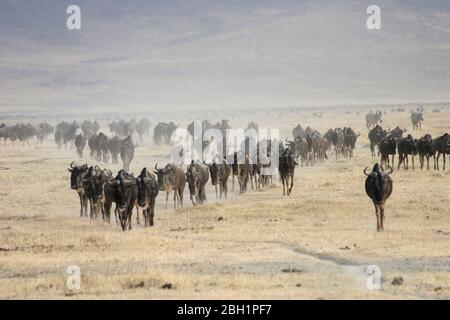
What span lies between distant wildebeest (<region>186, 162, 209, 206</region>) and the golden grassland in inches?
32.0

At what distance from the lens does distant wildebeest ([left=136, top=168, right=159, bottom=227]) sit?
22312 mm

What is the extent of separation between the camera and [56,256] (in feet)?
60.0

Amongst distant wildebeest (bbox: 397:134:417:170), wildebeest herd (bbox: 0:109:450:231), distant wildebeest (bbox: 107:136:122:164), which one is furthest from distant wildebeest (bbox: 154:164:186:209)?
distant wildebeest (bbox: 107:136:122:164)

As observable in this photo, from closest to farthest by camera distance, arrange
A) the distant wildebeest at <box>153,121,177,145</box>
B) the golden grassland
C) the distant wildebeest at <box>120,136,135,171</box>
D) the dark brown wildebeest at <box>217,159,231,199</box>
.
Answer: the golden grassland → the dark brown wildebeest at <box>217,159,231,199</box> → the distant wildebeest at <box>120,136,135,171</box> → the distant wildebeest at <box>153,121,177,145</box>

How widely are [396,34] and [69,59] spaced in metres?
62.7

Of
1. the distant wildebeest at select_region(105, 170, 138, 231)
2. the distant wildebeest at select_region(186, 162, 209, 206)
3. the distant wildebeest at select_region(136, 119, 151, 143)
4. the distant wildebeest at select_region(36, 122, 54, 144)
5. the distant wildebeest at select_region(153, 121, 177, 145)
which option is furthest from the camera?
the distant wildebeest at select_region(36, 122, 54, 144)

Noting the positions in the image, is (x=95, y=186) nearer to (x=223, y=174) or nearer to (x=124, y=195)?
(x=124, y=195)

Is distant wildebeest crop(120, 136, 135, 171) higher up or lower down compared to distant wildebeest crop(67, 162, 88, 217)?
higher up

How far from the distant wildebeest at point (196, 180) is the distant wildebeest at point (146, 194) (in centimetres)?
424

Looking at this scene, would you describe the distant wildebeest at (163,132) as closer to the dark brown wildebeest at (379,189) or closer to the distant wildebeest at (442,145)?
the distant wildebeest at (442,145)

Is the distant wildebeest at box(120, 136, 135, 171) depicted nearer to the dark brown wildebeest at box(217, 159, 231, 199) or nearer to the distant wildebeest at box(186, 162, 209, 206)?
the dark brown wildebeest at box(217, 159, 231, 199)

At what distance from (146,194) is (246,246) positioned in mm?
4260

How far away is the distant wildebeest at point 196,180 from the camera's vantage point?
27.3 meters

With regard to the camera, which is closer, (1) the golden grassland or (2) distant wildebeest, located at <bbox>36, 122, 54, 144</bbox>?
(1) the golden grassland
